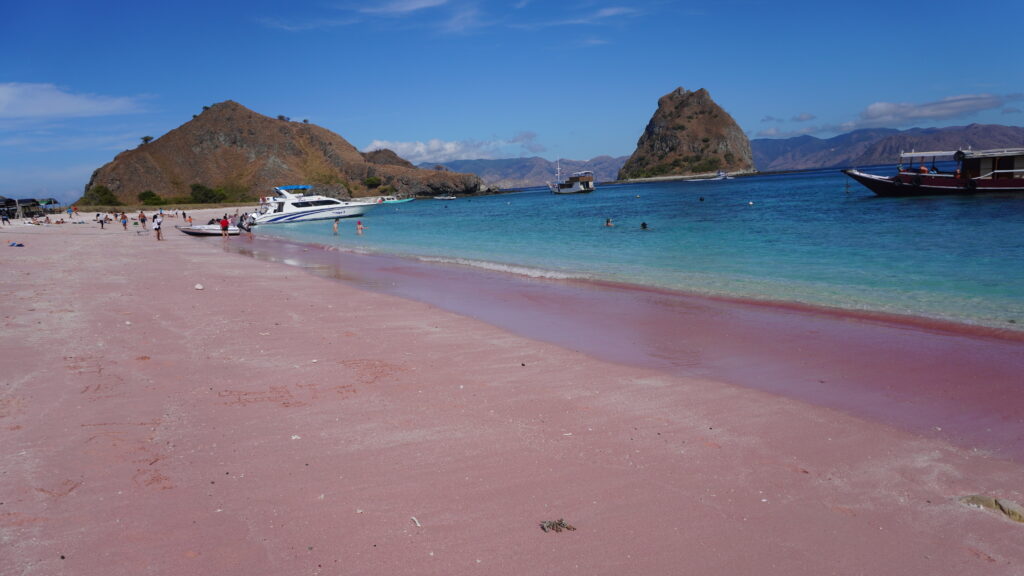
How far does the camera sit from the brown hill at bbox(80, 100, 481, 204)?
127688mm

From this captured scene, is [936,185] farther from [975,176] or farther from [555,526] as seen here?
[555,526]

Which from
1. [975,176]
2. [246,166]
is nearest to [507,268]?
[975,176]

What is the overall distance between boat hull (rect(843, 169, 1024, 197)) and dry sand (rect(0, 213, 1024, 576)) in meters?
42.3

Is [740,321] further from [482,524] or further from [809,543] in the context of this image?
[482,524]

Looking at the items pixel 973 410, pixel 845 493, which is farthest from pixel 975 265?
pixel 845 493

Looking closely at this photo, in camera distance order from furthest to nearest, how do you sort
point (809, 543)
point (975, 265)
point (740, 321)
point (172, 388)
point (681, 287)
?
1. point (975, 265)
2. point (681, 287)
3. point (740, 321)
4. point (172, 388)
5. point (809, 543)

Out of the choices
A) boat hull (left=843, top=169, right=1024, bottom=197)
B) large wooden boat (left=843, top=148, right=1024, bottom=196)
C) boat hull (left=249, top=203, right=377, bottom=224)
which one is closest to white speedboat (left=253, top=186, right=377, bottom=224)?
boat hull (left=249, top=203, right=377, bottom=224)

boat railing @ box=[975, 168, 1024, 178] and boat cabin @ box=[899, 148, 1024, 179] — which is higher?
boat cabin @ box=[899, 148, 1024, 179]

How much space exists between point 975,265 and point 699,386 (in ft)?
45.4

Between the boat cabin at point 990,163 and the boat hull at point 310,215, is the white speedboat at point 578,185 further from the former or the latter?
the boat cabin at point 990,163

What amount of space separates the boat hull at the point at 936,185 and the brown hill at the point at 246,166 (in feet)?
368

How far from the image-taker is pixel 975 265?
15867 mm

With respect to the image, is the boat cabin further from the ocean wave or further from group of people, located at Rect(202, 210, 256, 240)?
group of people, located at Rect(202, 210, 256, 240)

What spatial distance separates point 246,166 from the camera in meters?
138
